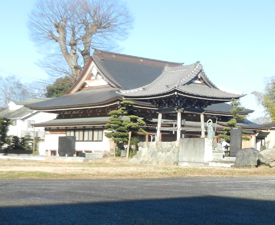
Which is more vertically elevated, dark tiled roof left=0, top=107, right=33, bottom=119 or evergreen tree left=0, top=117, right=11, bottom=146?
dark tiled roof left=0, top=107, right=33, bottom=119

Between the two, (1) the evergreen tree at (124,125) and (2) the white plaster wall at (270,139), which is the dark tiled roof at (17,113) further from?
(1) the evergreen tree at (124,125)

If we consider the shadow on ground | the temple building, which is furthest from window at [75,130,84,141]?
the shadow on ground

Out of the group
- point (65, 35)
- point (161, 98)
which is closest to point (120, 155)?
point (161, 98)

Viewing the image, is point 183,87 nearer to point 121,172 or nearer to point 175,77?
point 175,77

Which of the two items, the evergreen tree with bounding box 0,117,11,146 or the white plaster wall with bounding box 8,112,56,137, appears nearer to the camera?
the evergreen tree with bounding box 0,117,11,146

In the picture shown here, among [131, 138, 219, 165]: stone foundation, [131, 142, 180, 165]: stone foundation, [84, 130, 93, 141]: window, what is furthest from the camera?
[84, 130, 93, 141]: window

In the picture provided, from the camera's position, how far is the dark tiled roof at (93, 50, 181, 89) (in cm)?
3500

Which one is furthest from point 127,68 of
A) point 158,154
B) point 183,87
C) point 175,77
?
point 158,154

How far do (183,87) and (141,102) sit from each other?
430 centimetres

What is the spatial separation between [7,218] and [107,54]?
3222 cm

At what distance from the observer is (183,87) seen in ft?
92.6

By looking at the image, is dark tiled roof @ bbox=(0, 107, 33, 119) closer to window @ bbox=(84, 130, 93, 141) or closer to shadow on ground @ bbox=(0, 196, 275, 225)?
window @ bbox=(84, 130, 93, 141)

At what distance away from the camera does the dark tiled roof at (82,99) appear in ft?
108

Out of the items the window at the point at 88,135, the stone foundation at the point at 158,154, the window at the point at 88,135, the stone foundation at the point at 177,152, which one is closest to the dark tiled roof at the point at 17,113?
the window at the point at 88,135
